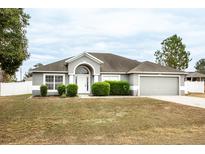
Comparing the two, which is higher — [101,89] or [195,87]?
[101,89]

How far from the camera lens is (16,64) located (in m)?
19.7

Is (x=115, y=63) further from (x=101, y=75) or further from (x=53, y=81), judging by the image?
(x=53, y=81)

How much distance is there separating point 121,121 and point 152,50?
38.3 m

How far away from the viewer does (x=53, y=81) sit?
29.2 metres

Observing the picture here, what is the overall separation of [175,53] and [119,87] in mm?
21258

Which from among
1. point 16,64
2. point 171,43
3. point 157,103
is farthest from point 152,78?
point 171,43

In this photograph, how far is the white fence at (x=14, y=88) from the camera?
3356 centimetres

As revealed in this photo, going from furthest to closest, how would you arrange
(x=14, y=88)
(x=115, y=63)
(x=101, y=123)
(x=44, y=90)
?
(x=14, y=88) → (x=115, y=63) → (x=44, y=90) → (x=101, y=123)

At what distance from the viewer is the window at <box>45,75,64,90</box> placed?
95.4 feet

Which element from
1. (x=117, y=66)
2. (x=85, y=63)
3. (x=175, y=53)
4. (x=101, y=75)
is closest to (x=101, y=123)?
(x=85, y=63)

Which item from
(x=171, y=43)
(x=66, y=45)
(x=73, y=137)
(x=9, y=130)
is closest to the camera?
(x=73, y=137)

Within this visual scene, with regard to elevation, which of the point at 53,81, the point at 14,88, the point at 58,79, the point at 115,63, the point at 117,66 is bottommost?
the point at 14,88

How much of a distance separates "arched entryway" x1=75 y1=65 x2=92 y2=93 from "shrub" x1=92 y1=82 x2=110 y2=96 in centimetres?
322
